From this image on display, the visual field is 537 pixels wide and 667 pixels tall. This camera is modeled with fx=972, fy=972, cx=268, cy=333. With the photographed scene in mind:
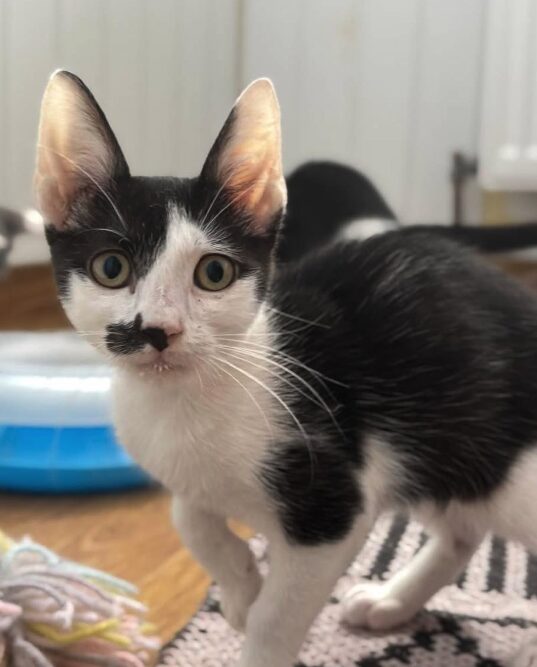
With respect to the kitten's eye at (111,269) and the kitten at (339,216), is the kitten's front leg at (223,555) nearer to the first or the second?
the kitten's eye at (111,269)

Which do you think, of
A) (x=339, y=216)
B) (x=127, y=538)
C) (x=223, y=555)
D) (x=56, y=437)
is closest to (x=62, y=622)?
(x=223, y=555)

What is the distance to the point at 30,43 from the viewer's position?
5.47ft

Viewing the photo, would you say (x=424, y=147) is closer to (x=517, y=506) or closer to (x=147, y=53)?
(x=147, y=53)

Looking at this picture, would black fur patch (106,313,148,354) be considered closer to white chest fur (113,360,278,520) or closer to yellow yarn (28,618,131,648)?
white chest fur (113,360,278,520)

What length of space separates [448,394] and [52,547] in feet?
1.88

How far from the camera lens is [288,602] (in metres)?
0.84

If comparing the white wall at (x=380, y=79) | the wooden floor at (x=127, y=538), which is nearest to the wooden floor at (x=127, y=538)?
the wooden floor at (x=127, y=538)

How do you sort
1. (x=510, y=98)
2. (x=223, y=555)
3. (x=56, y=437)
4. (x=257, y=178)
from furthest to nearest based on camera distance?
1. (x=510, y=98)
2. (x=56, y=437)
3. (x=223, y=555)
4. (x=257, y=178)

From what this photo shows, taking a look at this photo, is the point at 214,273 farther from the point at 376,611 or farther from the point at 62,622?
the point at 376,611

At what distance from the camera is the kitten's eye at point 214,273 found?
0.77m

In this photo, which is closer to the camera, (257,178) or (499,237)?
(257,178)

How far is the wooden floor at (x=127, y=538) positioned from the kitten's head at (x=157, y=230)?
420 millimetres

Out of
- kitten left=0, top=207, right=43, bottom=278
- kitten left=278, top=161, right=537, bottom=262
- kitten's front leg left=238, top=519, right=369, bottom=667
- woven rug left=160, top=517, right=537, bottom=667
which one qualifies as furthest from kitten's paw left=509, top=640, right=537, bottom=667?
kitten left=278, top=161, right=537, bottom=262

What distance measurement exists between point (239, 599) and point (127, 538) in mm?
351
